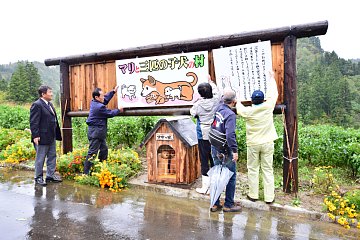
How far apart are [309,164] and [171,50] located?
4.75 meters

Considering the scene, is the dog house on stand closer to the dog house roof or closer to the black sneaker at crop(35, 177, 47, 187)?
the dog house roof

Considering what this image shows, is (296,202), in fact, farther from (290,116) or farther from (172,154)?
(172,154)

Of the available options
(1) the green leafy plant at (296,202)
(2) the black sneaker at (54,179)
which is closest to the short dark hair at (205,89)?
(1) the green leafy plant at (296,202)

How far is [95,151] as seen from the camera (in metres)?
6.87

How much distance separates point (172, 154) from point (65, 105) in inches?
147

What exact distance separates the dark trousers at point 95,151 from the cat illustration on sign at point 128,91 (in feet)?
4.15

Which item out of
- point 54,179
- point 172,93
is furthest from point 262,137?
point 54,179

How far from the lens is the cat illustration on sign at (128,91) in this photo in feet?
23.8

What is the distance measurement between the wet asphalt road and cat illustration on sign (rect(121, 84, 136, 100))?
2420mm

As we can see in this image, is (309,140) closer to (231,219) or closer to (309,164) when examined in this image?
(309,164)

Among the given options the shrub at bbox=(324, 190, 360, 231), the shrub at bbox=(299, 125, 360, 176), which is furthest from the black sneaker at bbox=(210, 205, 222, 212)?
the shrub at bbox=(299, 125, 360, 176)

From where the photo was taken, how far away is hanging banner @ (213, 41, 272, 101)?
569 cm

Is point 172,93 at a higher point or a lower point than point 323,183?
higher

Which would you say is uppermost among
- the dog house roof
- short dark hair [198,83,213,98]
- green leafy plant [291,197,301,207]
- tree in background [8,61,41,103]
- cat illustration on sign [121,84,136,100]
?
tree in background [8,61,41,103]
